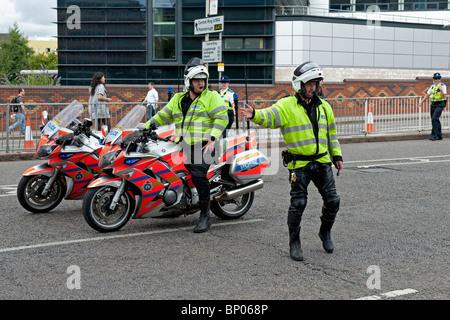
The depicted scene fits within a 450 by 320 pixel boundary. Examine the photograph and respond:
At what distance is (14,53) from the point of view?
72.6 m

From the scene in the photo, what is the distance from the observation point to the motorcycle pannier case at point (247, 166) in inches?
291

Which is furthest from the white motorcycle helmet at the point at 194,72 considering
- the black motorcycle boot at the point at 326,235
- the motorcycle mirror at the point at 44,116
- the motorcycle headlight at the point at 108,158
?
the motorcycle mirror at the point at 44,116

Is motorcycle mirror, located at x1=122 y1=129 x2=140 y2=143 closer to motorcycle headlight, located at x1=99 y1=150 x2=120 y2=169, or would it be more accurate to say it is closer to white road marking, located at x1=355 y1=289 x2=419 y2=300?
motorcycle headlight, located at x1=99 y1=150 x2=120 y2=169

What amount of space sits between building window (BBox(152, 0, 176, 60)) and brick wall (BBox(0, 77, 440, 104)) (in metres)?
5.91

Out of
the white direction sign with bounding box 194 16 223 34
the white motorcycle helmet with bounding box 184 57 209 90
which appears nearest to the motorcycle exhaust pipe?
the white motorcycle helmet with bounding box 184 57 209 90

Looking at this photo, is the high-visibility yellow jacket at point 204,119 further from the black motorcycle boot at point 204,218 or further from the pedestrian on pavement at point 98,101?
the pedestrian on pavement at point 98,101

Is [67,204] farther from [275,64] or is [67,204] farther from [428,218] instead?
[275,64]

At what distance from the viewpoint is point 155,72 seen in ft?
115

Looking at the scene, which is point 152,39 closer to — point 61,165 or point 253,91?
point 253,91

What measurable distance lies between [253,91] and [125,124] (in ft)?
70.1
